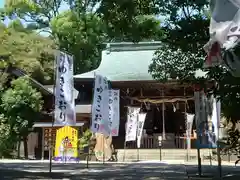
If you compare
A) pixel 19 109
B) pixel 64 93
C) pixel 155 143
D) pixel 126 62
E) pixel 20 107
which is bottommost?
pixel 155 143

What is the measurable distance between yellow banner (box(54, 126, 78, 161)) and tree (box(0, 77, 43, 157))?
533cm

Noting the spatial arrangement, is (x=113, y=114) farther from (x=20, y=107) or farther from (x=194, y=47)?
(x=194, y=47)

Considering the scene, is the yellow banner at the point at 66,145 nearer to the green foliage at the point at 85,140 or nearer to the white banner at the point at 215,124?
the green foliage at the point at 85,140

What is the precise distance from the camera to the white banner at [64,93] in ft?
42.0

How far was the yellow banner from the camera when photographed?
1981 centimetres

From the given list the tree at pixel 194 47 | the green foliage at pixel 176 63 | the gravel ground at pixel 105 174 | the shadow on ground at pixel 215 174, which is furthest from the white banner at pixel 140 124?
the tree at pixel 194 47

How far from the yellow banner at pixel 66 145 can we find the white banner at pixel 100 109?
2.92 meters

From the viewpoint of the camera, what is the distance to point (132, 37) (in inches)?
417

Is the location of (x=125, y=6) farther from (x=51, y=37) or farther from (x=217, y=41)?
(x=51, y=37)

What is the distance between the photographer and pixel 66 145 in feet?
65.4

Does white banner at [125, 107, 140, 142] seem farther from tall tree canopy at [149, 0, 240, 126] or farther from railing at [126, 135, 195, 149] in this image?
tall tree canopy at [149, 0, 240, 126]

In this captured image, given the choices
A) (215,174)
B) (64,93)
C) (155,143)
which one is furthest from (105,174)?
(155,143)

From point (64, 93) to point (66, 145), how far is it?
7.16 m

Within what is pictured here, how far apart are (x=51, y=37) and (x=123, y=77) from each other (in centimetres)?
1195
